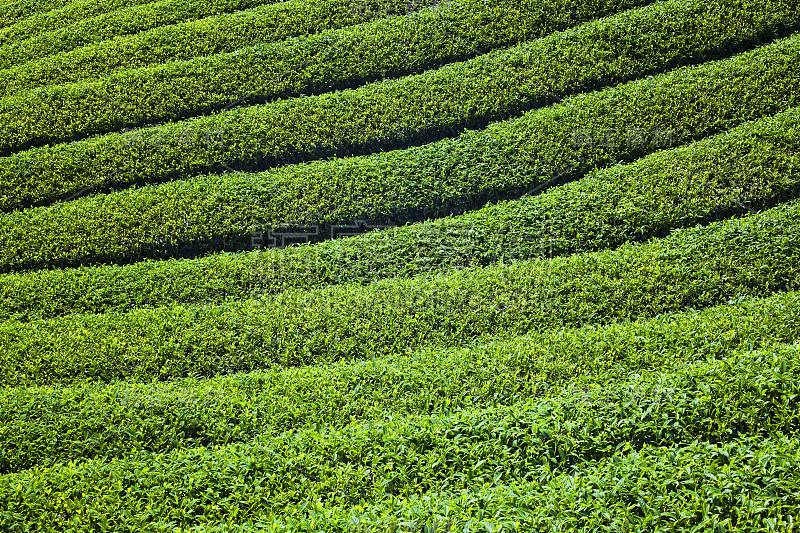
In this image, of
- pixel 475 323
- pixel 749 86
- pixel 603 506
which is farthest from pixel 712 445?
pixel 749 86

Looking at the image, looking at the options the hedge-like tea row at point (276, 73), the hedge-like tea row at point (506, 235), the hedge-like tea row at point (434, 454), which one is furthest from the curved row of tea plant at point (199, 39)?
the hedge-like tea row at point (434, 454)

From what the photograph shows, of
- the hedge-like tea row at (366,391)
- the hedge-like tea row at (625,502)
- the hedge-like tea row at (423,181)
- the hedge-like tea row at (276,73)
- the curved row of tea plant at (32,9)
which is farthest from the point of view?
the curved row of tea plant at (32,9)

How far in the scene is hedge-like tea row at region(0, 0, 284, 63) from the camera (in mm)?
13672

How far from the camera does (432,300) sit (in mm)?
7531

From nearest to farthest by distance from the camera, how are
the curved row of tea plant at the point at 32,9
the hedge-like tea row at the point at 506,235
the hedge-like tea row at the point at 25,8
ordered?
the hedge-like tea row at the point at 506,235, the curved row of tea plant at the point at 32,9, the hedge-like tea row at the point at 25,8

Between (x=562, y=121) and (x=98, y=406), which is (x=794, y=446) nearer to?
(x=562, y=121)

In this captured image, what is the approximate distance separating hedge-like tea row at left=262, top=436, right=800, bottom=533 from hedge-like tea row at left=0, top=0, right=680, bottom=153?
8.30 meters

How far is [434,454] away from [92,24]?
564 inches

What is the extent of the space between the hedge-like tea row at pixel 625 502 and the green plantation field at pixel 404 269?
0.03 m

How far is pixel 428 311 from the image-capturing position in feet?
24.3

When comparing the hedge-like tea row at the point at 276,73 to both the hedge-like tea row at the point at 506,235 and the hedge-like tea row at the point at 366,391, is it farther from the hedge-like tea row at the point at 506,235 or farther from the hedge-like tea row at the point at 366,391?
the hedge-like tea row at the point at 366,391

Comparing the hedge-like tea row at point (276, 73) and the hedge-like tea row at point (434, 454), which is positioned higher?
the hedge-like tea row at point (276, 73)

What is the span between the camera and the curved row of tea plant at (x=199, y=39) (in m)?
12.6

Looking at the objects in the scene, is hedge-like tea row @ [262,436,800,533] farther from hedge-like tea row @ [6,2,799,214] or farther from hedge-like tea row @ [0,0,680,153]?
hedge-like tea row @ [0,0,680,153]
